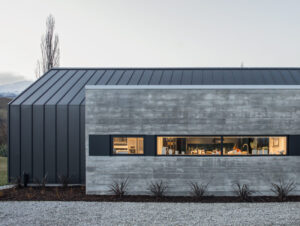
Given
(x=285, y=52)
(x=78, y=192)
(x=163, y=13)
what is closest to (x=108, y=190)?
(x=78, y=192)

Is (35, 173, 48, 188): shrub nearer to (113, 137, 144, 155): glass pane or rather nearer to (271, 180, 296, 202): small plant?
(113, 137, 144, 155): glass pane

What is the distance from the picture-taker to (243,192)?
8.08 metres

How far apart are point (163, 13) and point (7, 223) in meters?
15.0

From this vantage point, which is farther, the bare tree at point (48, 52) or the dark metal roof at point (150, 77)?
the bare tree at point (48, 52)

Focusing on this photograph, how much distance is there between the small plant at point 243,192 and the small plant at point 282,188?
80 centimetres

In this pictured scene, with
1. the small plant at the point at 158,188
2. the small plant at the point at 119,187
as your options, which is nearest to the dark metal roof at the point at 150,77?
the small plant at the point at 119,187

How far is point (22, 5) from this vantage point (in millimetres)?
18891

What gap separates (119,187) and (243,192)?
417 centimetres

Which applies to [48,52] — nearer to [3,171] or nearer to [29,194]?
[3,171]

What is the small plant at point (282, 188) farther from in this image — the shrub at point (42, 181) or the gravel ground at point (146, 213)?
the shrub at point (42, 181)

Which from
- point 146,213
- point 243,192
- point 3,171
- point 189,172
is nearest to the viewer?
point 146,213

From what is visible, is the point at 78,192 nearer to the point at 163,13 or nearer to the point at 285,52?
the point at 163,13

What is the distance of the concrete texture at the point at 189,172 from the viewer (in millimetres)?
8367

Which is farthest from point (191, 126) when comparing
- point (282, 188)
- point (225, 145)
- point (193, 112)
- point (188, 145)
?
point (282, 188)
